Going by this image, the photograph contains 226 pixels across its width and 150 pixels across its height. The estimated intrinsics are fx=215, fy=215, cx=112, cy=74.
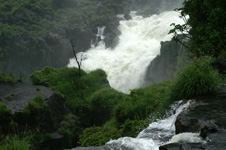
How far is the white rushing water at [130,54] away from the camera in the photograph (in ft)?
101

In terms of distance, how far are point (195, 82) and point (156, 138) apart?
7.70ft

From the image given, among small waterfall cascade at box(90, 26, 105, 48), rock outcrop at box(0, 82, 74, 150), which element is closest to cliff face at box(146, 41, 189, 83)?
rock outcrop at box(0, 82, 74, 150)

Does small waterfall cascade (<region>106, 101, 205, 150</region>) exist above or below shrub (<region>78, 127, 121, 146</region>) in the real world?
above

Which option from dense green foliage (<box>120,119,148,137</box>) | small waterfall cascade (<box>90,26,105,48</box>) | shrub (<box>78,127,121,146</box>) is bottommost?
shrub (<box>78,127,121,146</box>)

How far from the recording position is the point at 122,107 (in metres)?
13.4

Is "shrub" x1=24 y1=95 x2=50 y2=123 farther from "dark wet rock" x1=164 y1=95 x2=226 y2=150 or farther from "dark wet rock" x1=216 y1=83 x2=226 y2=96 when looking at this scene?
"dark wet rock" x1=216 y1=83 x2=226 y2=96

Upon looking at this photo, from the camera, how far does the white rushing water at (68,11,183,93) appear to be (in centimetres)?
3064

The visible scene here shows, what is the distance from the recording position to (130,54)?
36.8 m

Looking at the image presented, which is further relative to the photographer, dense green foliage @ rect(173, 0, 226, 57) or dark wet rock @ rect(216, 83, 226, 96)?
dense green foliage @ rect(173, 0, 226, 57)

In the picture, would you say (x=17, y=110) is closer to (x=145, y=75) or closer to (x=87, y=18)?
(x=145, y=75)

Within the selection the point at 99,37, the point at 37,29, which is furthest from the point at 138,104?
the point at 99,37

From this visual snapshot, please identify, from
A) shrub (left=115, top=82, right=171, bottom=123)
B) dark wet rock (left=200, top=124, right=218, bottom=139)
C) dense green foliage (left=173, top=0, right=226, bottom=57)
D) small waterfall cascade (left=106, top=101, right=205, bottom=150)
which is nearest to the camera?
dark wet rock (left=200, top=124, right=218, bottom=139)

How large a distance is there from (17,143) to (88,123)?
14535mm

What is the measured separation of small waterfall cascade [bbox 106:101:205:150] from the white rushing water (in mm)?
23062
